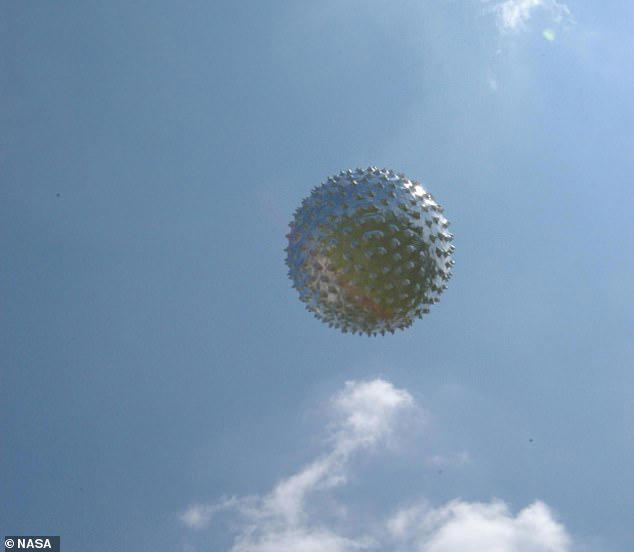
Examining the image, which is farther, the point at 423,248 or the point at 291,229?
the point at 291,229

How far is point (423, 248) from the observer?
1573cm

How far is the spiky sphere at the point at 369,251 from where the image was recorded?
15133 mm

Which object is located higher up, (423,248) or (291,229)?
(291,229)

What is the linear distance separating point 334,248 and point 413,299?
2.41 metres

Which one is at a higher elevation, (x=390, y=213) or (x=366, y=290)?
(x=390, y=213)

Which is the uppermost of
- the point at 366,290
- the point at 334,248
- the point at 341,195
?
the point at 341,195

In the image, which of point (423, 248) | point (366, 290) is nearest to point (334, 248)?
point (366, 290)

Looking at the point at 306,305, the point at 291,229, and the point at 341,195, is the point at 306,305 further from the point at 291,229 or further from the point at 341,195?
the point at 341,195

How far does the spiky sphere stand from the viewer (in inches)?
596

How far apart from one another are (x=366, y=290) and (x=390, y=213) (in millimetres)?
1949

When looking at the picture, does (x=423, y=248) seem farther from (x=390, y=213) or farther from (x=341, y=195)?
(x=341, y=195)

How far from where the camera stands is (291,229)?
17.1 meters

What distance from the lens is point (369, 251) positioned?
14969 millimetres

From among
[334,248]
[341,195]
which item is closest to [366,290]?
[334,248]
